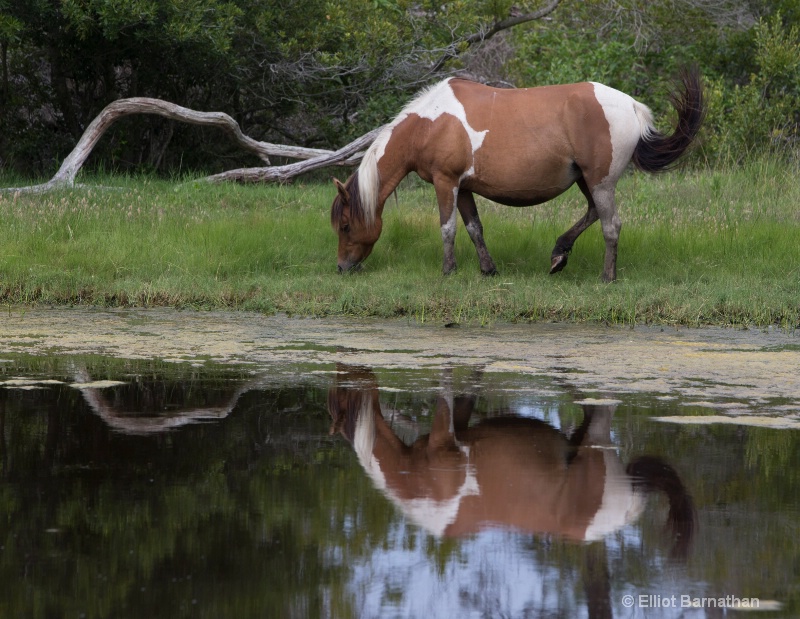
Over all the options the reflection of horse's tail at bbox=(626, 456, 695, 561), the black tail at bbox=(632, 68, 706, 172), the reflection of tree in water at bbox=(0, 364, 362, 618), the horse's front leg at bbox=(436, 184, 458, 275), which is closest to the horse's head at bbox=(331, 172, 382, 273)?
the horse's front leg at bbox=(436, 184, 458, 275)

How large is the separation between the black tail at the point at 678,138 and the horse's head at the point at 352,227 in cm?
233

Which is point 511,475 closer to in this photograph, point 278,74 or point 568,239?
point 568,239

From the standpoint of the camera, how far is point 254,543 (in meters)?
3.73

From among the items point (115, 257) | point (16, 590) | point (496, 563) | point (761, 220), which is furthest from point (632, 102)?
point (16, 590)

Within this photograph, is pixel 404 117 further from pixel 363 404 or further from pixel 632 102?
pixel 363 404

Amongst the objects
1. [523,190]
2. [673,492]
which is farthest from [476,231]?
[673,492]

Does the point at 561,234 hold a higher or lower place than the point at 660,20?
lower

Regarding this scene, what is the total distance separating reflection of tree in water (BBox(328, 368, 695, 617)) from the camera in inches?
152

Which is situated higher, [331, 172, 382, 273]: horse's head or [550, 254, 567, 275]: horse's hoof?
[331, 172, 382, 273]: horse's head

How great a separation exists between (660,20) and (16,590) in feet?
58.0

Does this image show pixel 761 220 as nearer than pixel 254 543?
No

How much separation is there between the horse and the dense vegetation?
530 centimetres

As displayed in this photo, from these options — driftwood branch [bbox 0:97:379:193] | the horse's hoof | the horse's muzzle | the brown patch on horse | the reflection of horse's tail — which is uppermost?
driftwood branch [bbox 0:97:379:193]

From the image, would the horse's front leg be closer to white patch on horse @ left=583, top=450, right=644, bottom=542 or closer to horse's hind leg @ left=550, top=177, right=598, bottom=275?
horse's hind leg @ left=550, top=177, right=598, bottom=275
